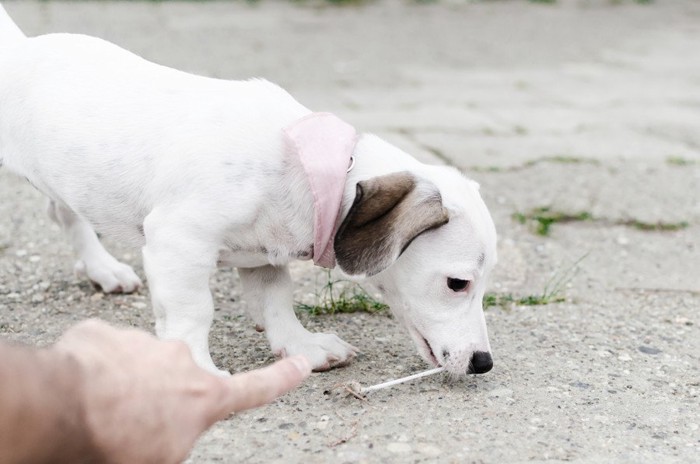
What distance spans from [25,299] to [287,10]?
8.64 metres

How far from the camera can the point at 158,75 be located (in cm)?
338

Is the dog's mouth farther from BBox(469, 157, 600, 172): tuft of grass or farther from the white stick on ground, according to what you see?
BBox(469, 157, 600, 172): tuft of grass

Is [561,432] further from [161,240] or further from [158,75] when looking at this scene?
[158,75]

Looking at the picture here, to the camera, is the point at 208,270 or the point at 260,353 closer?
the point at 208,270

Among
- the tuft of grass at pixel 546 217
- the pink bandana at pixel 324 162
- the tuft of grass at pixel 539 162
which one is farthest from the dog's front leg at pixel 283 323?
the tuft of grass at pixel 539 162

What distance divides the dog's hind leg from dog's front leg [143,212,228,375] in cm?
100

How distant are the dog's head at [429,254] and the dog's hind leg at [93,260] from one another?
4.23 feet

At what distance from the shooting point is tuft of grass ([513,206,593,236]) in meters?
5.03

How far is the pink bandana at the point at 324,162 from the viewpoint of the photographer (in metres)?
2.93

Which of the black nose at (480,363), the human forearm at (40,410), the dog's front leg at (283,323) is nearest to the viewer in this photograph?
the human forearm at (40,410)

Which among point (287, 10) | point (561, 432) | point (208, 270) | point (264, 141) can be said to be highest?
point (264, 141)

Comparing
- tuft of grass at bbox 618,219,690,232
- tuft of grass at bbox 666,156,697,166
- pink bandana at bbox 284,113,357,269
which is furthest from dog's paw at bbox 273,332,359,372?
tuft of grass at bbox 666,156,697,166

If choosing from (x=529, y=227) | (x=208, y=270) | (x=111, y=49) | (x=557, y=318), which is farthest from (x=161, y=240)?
(x=529, y=227)

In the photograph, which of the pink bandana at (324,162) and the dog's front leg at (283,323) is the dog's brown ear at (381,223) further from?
the dog's front leg at (283,323)
